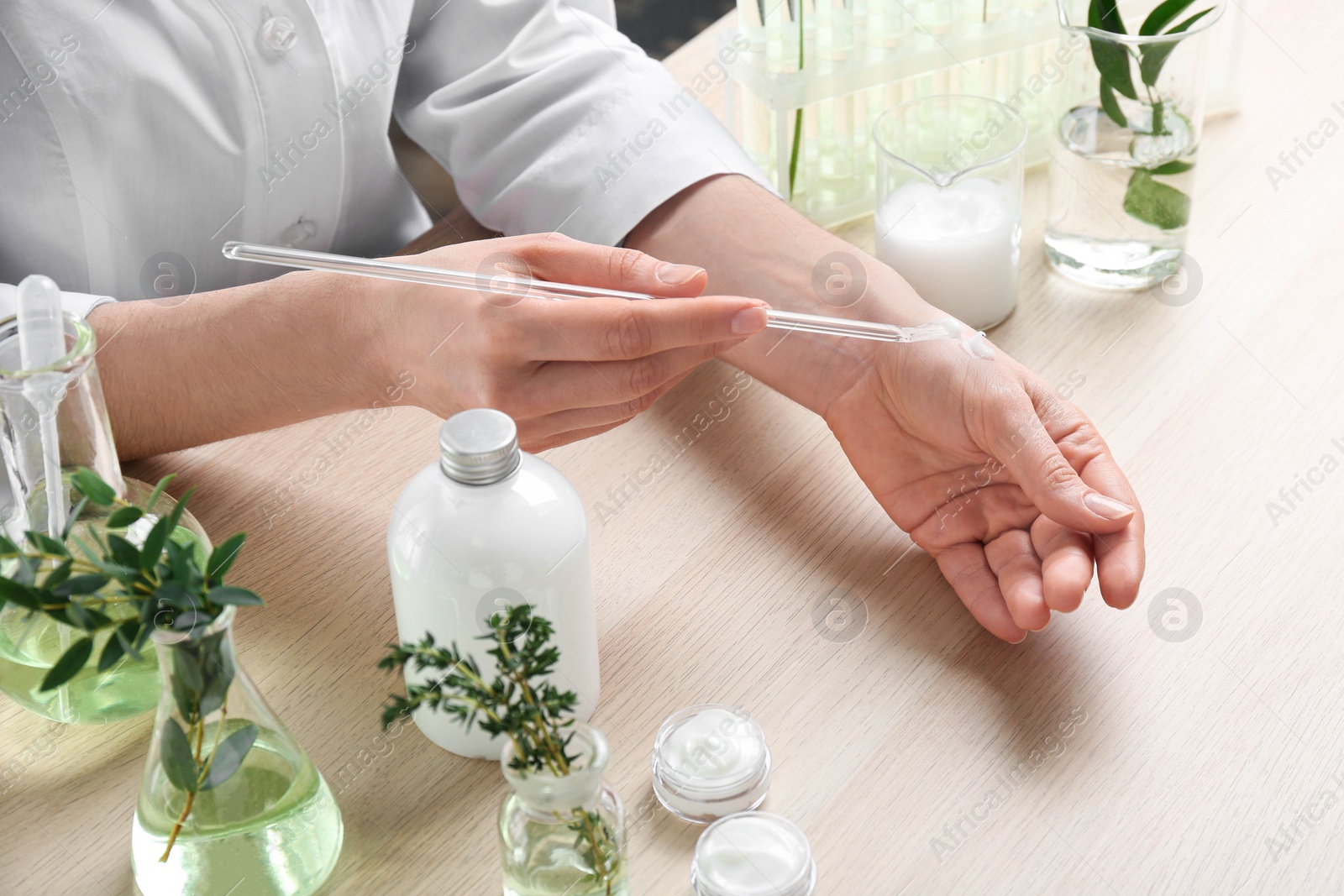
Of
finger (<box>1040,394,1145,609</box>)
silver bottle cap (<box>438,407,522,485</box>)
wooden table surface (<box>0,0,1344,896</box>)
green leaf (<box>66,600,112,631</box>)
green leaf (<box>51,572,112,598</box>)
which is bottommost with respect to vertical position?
wooden table surface (<box>0,0,1344,896</box>)

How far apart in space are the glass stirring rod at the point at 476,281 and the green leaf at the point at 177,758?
0.29 metres

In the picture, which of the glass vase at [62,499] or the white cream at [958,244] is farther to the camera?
the white cream at [958,244]

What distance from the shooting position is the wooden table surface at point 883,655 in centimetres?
62

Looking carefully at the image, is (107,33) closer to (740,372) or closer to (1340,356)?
(740,372)

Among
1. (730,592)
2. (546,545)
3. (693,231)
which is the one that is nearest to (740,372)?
(693,231)

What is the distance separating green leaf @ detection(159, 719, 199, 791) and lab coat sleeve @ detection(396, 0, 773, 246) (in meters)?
0.58

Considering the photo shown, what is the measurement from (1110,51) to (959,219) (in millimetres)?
172

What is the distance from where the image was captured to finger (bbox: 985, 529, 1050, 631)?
700mm

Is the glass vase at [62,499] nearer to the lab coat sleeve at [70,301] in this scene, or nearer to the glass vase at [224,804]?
the glass vase at [224,804]

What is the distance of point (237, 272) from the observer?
105cm

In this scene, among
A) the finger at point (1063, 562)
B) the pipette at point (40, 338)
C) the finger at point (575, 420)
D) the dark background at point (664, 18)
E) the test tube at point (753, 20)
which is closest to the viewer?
the pipette at point (40, 338)

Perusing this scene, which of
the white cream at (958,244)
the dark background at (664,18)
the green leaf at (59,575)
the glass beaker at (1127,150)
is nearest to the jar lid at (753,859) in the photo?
the green leaf at (59,575)

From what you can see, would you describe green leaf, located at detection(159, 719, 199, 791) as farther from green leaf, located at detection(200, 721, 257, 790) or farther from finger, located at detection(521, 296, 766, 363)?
finger, located at detection(521, 296, 766, 363)

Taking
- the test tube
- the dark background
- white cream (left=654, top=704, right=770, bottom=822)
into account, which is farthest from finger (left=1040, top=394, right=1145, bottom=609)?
the dark background
